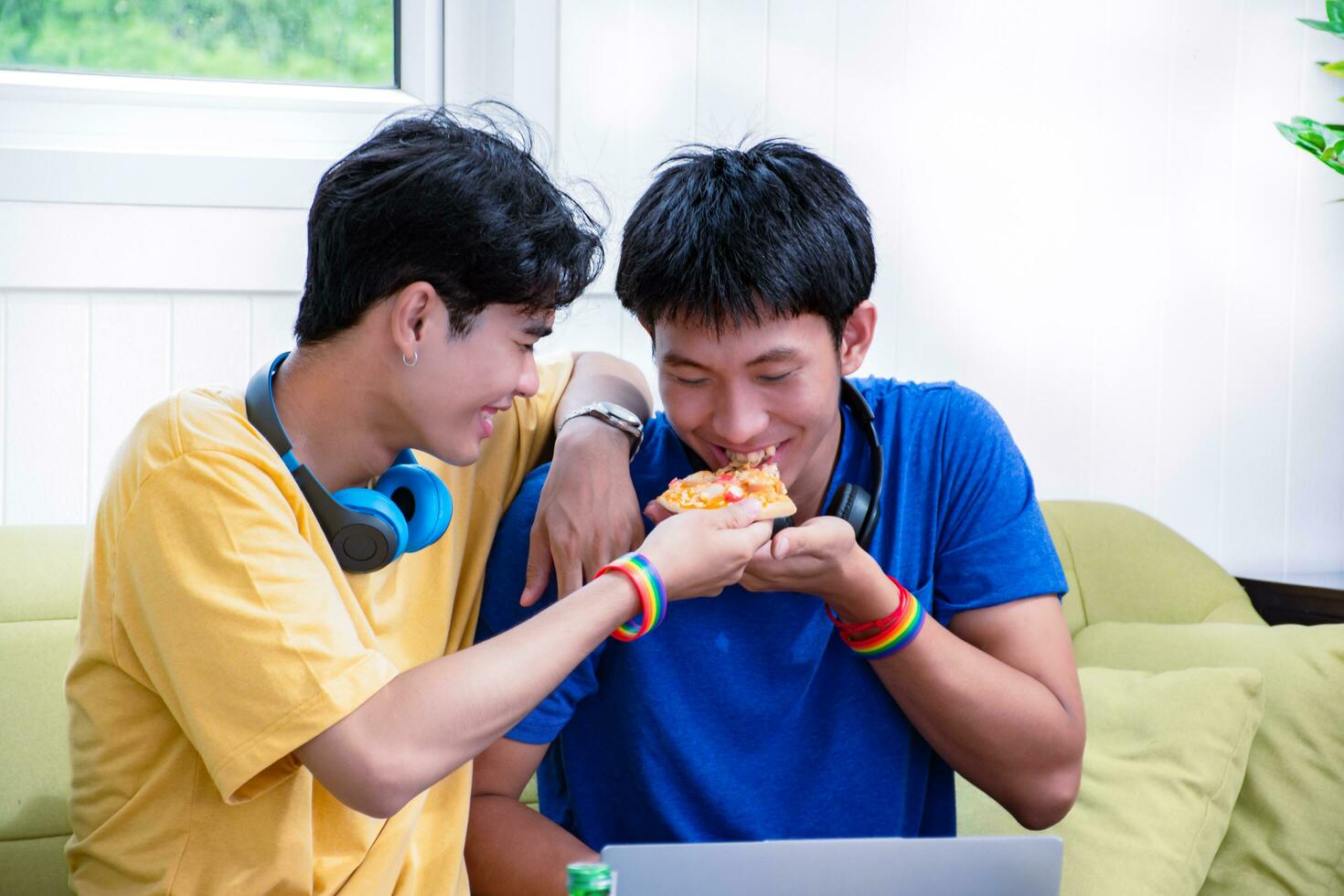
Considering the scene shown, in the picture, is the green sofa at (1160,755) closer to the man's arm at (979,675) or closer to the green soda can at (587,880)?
the man's arm at (979,675)

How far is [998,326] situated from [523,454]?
144cm

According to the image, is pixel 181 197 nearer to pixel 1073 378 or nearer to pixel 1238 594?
pixel 1073 378

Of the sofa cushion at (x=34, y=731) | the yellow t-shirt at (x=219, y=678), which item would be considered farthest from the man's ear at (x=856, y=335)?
the sofa cushion at (x=34, y=731)

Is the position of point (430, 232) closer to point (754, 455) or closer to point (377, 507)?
point (377, 507)

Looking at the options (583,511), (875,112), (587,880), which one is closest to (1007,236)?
(875,112)

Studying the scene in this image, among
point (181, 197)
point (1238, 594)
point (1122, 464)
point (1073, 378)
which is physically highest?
point (181, 197)

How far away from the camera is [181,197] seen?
2.18 metres

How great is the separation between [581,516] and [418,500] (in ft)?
0.57

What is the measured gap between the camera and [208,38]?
2.34 m

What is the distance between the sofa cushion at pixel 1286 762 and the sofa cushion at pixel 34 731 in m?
1.65

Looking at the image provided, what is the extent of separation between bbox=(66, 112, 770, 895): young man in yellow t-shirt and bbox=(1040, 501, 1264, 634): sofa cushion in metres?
1.33

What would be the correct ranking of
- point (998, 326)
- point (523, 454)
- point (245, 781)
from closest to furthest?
point (245, 781), point (523, 454), point (998, 326)

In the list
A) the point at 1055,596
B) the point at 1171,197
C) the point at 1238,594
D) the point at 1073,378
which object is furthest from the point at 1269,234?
the point at 1055,596

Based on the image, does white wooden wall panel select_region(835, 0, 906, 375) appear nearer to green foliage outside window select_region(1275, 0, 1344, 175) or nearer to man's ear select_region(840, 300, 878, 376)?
green foliage outside window select_region(1275, 0, 1344, 175)
